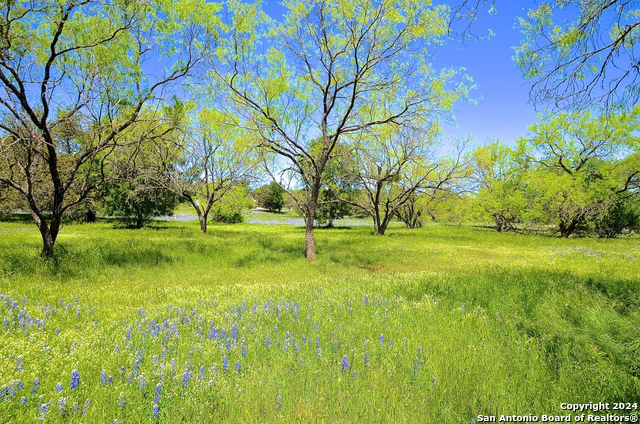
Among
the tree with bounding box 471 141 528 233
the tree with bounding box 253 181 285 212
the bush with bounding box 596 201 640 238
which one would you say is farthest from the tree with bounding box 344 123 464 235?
the tree with bounding box 253 181 285 212

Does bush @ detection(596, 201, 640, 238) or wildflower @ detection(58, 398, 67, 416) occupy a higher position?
bush @ detection(596, 201, 640, 238)

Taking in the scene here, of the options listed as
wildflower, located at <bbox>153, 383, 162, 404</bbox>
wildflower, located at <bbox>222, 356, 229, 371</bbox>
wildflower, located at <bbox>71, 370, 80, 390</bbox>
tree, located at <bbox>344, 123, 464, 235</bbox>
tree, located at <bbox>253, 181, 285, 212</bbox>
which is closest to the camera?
wildflower, located at <bbox>153, 383, 162, 404</bbox>

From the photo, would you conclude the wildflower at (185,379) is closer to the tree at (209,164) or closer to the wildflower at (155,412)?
the wildflower at (155,412)

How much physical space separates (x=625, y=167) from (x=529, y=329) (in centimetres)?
3420

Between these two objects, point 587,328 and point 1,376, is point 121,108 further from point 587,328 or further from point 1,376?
point 587,328

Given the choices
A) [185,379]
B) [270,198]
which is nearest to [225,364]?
[185,379]

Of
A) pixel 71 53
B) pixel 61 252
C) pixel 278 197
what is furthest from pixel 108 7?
pixel 278 197

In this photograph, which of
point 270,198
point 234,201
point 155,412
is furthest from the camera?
point 270,198

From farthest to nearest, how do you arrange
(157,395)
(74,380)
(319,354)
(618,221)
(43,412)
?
(618,221) → (319,354) → (74,380) → (157,395) → (43,412)

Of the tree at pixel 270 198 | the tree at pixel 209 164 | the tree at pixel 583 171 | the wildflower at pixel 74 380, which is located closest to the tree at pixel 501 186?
the tree at pixel 583 171

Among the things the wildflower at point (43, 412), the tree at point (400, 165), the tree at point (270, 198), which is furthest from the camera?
the tree at point (270, 198)

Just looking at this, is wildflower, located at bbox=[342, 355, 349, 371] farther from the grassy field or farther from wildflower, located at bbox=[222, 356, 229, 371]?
wildflower, located at bbox=[222, 356, 229, 371]

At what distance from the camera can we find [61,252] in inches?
437

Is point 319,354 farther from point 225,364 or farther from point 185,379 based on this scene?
point 185,379
